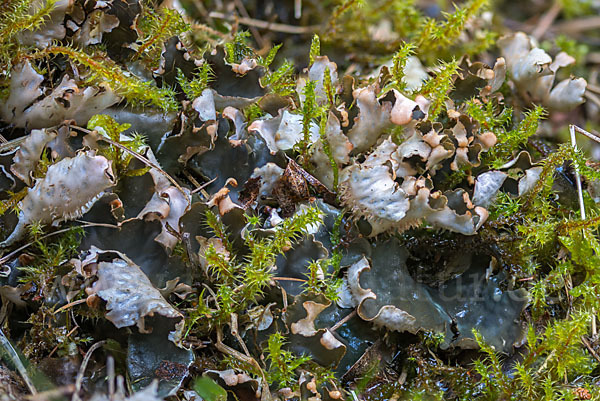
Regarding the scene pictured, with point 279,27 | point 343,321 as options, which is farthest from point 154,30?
point 279,27

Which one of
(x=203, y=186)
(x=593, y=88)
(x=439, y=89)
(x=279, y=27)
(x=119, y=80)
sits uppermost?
(x=119, y=80)

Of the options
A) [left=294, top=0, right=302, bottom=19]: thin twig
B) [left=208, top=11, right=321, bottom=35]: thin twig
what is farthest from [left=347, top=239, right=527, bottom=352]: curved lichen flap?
[left=294, top=0, right=302, bottom=19]: thin twig

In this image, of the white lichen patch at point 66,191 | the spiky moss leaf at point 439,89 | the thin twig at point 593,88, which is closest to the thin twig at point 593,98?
the thin twig at point 593,88

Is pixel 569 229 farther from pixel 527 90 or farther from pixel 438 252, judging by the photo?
pixel 527 90

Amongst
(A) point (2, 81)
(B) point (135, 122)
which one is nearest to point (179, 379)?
(B) point (135, 122)

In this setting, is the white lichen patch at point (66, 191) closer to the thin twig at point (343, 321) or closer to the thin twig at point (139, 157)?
the thin twig at point (139, 157)

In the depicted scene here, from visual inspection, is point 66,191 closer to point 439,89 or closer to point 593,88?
point 439,89

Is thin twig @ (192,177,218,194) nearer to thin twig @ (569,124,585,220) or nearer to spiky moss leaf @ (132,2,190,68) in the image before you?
spiky moss leaf @ (132,2,190,68)
